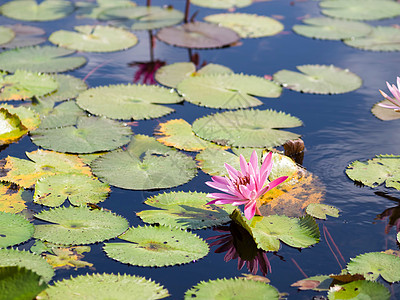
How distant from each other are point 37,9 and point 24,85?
2.02m

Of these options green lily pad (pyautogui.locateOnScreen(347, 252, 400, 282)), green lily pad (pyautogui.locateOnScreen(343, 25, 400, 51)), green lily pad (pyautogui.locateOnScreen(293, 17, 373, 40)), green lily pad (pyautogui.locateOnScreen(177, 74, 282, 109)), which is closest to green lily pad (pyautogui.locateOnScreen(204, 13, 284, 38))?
green lily pad (pyautogui.locateOnScreen(293, 17, 373, 40))

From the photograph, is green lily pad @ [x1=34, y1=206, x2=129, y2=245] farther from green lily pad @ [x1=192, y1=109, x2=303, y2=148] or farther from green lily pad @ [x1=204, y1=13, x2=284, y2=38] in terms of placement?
green lily pad @ [x1=204, y1=13, x2=284, y2=38]

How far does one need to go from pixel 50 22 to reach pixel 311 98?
290 cm

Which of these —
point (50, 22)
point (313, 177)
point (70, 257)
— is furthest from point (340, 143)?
point (50, 22)

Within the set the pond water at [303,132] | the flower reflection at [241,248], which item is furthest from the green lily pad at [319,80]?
the flower reflection at [241,248]

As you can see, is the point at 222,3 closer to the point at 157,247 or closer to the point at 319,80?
the point at 319,80

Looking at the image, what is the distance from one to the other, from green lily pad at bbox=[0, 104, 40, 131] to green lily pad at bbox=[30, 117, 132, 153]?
88 mm

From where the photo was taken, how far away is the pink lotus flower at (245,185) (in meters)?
2.54

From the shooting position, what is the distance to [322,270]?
7.72 feet

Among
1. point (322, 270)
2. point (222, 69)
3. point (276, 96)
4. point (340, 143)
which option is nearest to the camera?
point (322, 270)

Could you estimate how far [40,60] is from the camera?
14.7ft

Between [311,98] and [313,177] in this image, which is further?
[311,98]

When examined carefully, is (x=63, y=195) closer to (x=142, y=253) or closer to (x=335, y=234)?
(x=142, y=253)

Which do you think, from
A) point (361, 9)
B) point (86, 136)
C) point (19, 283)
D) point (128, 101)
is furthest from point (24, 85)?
point (361, 9)
